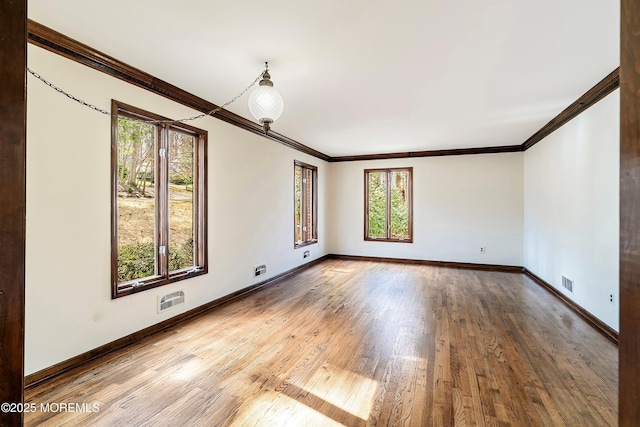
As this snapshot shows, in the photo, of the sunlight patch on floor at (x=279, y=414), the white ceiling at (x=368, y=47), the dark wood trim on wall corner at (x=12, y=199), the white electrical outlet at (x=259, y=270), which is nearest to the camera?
the dark wood trim on wall corner at (x=12, y=199)

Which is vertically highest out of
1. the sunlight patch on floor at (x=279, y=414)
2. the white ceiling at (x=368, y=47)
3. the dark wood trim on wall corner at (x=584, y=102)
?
→ the white ceiling at (x=368, y=47)

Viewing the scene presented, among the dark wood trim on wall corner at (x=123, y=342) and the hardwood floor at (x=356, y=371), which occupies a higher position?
the dark wood trim on wall corner at (x=123, y=342)

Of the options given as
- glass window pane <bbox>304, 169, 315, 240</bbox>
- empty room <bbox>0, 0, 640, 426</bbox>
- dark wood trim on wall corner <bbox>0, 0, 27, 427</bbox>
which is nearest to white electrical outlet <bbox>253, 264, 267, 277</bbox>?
empty room <bbox>0, 0, 640, 426</bbox>

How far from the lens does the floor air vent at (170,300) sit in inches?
125

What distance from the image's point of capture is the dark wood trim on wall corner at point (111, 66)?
2.17 meters

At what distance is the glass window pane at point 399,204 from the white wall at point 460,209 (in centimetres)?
19

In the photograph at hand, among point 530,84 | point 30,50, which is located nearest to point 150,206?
point 30,50

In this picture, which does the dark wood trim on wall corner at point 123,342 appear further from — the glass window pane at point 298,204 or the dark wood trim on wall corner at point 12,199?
the dark wood trim on wall corner at point 12,199

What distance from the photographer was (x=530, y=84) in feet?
10.2

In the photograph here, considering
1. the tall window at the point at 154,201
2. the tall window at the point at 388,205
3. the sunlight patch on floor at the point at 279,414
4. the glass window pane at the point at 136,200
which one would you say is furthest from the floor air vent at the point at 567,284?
the glass window pane at the point at 136,200

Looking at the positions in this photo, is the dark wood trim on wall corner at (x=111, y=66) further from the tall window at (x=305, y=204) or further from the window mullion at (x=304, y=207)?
the window mullion at (x=304, y=207)

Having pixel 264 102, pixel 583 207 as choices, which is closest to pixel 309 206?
pixel 264 102

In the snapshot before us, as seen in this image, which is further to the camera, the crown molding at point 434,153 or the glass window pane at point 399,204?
the glass window pane at point 399,204

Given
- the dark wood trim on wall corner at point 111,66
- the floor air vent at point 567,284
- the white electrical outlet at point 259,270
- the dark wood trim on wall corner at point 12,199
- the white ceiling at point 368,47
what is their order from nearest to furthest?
1. the dark wood trim on wall corner at point 12,199
2. the white ceiling at point 368,47
3. the dark wood trim on wall corner at point 111,66
4. the floor air vent at point 567,284
5. the white electrical outlet at point 259,270
